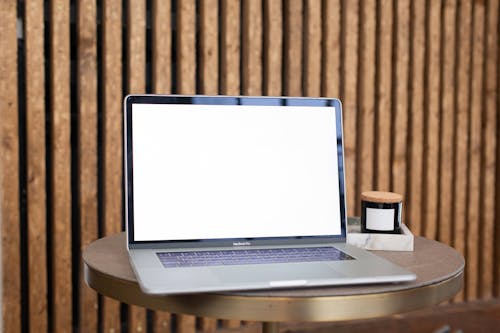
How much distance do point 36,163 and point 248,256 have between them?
49.5 inches

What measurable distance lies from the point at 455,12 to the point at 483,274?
121 centimetres

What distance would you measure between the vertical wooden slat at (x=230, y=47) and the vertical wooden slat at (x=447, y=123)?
97 cm

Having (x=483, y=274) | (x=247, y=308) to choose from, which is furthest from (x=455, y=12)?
(x=247, y=308)

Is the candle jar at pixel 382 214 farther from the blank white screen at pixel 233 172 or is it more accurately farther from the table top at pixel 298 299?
the table top at pixel 298 299

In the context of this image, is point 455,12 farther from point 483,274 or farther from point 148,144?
point 148,144

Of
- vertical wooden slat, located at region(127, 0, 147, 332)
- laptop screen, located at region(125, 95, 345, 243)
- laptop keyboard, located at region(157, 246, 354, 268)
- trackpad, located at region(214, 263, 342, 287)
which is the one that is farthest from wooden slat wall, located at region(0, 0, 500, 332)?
trackpad, located at region(214, 263, 342, 287)

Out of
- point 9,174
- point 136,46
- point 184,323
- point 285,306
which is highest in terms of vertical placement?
point 136,46

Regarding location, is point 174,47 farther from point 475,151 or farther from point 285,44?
point 475,151

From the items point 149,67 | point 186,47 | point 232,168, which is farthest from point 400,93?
point 232,168

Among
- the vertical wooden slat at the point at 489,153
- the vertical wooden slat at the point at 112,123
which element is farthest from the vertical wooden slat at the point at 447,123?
the vertical wooden slat at the point at 112,123

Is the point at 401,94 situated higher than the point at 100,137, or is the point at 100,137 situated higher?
the point at 401,94

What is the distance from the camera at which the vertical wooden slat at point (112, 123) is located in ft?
7.59

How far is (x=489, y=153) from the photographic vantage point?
2996 millimetres

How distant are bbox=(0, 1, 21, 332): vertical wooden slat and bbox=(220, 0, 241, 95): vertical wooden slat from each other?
759mm
